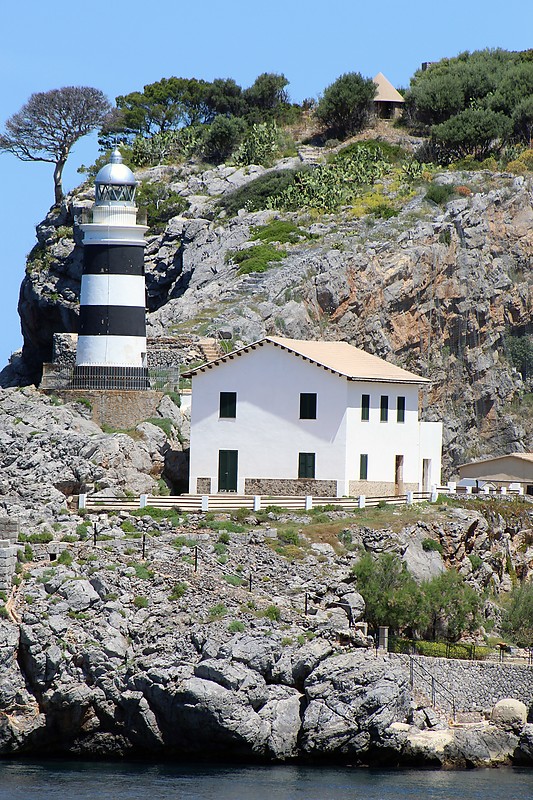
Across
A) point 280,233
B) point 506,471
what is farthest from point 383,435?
point 280,233

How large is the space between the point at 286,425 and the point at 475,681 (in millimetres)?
14336

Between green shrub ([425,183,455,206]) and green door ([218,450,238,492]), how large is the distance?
28345 millimetres

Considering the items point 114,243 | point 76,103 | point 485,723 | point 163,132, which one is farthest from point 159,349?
point 163,132

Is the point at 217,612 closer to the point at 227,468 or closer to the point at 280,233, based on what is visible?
the point at 227,468

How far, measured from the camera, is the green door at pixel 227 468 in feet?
210

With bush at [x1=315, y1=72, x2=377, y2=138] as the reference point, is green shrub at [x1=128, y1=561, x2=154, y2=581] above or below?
below

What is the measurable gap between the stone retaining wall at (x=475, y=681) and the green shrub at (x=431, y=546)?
6.43m

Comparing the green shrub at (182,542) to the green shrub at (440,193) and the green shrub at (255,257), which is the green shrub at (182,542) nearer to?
the green shrub at (255,257)

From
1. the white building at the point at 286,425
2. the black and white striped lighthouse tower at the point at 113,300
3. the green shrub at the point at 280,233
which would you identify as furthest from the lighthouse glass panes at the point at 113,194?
the green shrub at the point at 280,233

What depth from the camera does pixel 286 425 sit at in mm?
63719

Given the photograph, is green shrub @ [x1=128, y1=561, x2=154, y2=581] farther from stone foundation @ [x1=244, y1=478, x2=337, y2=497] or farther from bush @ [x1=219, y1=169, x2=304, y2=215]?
bush @ [x1=219, y1=169, x2=304, y2=215]

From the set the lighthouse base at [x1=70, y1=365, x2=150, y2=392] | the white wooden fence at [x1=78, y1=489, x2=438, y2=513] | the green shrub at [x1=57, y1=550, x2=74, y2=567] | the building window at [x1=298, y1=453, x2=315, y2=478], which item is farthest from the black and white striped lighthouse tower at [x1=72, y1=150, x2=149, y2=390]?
the green shrub at [x1=57, y1=550, x2=74, y2=567]

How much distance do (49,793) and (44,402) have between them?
23548mm

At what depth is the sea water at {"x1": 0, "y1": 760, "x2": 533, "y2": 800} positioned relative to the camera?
4538cm
